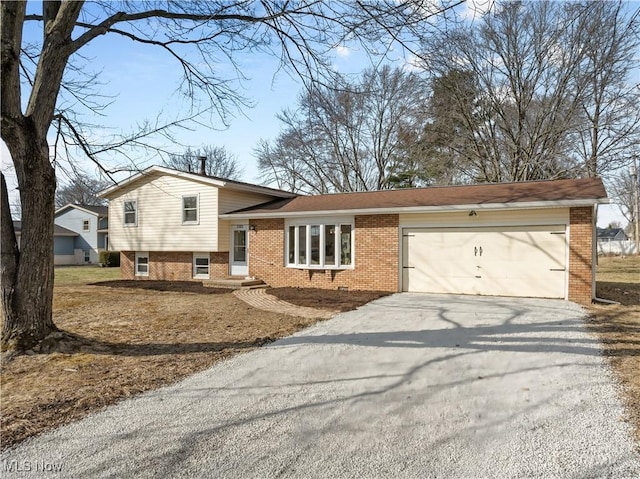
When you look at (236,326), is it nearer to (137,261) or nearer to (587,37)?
(137,261)

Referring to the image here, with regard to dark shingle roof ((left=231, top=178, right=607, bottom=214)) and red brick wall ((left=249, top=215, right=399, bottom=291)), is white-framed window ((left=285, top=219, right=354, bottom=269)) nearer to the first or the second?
red brick wall ((left=249, top=215, right=399, bottom=291))

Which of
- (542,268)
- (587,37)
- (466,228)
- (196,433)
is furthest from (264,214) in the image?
(587,37)

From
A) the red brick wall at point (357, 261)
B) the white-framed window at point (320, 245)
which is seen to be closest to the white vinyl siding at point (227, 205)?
the red brick wall at point (357, 261)

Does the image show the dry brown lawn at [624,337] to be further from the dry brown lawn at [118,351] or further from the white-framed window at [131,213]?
the white-framed window at [131,213]

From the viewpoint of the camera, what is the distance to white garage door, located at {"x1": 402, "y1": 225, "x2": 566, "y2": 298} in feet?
34.3

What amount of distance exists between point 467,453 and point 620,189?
2542cm

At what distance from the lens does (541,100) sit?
19.5 metres

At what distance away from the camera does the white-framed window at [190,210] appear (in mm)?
15859

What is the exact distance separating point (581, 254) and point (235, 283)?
9.96m

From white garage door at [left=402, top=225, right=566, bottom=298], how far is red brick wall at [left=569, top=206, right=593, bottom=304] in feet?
0.64

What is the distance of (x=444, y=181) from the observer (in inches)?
893

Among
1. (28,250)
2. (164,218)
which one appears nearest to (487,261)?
(28,250)

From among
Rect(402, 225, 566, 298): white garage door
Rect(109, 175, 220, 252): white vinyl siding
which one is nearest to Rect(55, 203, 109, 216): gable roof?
Rect(109, 175, 220, 252): white vinyl siding

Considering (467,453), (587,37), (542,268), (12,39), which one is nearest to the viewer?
(467,453)
